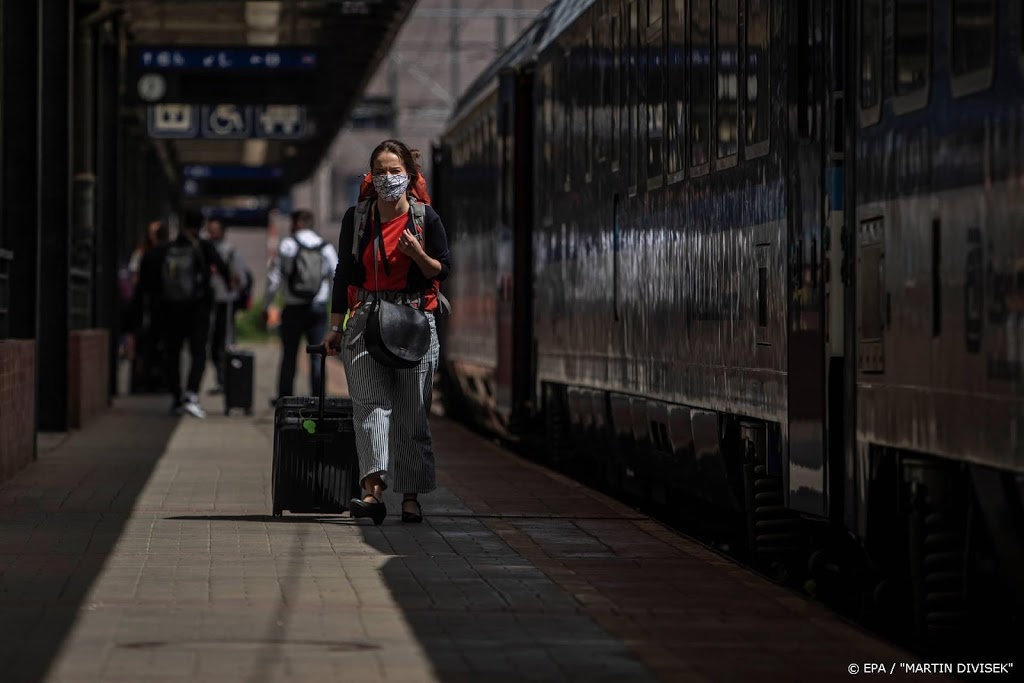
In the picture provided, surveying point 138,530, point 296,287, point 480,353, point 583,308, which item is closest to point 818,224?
point 138,530

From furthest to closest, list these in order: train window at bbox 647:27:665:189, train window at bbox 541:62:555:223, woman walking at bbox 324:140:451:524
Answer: train window at bbox 541:62:555:223 → train window at bbox 647:27:665:189 → woman walking at bbox 324:140:451:524

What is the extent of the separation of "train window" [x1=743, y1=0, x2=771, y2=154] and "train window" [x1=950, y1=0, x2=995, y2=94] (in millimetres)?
2462

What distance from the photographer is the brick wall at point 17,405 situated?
562 inches

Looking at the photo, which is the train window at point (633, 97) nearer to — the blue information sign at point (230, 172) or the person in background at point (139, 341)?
the person in background at point (139, 341)

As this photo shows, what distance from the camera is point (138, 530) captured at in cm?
1109

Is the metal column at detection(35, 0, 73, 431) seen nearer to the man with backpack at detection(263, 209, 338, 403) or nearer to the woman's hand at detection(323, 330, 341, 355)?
the man with backpack at detection(263, 209, 338, 403)

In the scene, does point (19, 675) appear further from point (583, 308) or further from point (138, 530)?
point (583, 308)

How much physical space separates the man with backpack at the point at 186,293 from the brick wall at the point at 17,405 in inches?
252

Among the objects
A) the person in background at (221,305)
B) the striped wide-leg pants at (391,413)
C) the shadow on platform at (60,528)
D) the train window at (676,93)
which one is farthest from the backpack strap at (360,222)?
the person in background at (221,305)

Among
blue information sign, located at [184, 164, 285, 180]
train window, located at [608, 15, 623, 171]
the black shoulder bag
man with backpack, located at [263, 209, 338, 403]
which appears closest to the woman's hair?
the black shoulder bag

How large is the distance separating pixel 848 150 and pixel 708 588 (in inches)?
66.8

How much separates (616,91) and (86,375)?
881cm

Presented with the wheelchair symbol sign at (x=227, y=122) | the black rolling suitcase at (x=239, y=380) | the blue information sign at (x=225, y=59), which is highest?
the blue information sign at (x=225, y=59)

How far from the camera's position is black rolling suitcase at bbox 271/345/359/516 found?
11.6 meters
